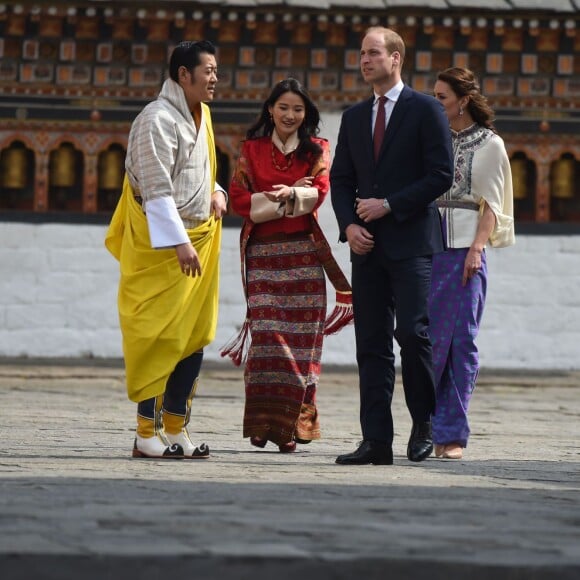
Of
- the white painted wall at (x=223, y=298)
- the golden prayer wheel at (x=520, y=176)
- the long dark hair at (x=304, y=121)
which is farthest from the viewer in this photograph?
the golden prayer wheel at (x=520, y=176)

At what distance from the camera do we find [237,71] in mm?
14289

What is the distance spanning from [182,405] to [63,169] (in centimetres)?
782

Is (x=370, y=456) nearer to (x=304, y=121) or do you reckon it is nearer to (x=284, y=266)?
(x=284, y=266)

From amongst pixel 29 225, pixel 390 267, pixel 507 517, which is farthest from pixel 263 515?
pixel 29 225

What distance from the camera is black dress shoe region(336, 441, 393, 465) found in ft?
21.2

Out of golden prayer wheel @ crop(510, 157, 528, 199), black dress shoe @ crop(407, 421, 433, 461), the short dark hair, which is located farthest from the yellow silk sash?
golden prayer wheel @ crop(510, 157, 528, 199)

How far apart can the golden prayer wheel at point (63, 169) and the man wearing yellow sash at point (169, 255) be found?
24.8 ft

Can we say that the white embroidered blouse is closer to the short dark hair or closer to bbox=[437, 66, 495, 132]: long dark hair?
bbox=[437, 66, 495, 132]: long dark hair

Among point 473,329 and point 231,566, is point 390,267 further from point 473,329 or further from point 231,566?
point 231,566

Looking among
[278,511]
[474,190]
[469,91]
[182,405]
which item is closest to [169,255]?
[182,405]

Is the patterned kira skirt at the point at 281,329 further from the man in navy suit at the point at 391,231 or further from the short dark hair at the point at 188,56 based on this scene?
the short dark hair at the point at 188,56

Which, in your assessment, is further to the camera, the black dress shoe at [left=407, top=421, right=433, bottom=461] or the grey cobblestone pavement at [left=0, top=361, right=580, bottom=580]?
the black dress shoe at [left=407, top=421, right=433, bottom=461]

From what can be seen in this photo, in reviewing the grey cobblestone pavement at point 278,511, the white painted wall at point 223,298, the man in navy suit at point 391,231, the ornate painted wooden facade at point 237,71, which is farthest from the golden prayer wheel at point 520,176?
the man in navy suit at point 391,231

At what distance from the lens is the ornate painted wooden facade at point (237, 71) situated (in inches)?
557
